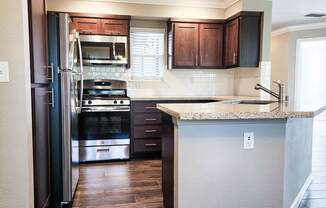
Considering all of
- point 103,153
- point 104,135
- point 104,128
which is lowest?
point 103,153

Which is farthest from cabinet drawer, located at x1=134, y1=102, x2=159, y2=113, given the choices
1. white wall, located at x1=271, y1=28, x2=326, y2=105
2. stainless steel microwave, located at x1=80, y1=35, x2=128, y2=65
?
white wall, located at x1=271, y1=28, x2=326, y2=105

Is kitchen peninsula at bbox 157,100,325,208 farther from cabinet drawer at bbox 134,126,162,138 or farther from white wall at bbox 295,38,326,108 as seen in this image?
white wall at bbox 295,38,326,108

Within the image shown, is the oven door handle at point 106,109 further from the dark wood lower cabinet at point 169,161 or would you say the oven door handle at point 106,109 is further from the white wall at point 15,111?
the white wall at point 15,111

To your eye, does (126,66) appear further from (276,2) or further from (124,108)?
Answer: (276,2)

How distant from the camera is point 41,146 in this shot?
2.18 meters

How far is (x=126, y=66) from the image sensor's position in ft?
14.9

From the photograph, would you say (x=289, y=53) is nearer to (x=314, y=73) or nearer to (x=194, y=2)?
(x=314, y=73)

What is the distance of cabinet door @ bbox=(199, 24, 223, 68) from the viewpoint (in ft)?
15.1

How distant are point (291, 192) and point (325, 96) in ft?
23.4

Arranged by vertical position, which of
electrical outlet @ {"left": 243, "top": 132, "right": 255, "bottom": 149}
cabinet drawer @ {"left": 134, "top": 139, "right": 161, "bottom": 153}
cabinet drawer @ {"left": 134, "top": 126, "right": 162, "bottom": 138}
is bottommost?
cabinet drawer @ {"left": 134, "top": 139, "right": 161, "bottom": 153}

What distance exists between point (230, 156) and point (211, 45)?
309cm

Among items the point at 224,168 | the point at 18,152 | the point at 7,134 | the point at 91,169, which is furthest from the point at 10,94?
the point at 91,169

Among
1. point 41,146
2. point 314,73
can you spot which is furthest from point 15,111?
point 314,73

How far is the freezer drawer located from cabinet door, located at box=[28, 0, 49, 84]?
6.21 feet
